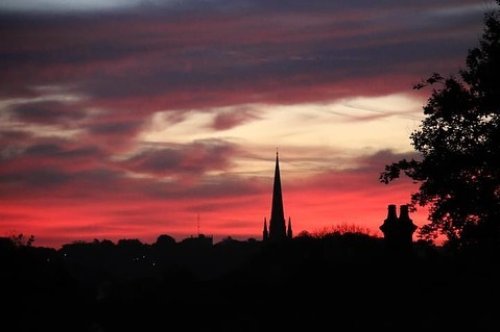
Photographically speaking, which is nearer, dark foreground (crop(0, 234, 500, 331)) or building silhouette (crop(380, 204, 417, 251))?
dark foreground (crop(0, 234, 500, 331))

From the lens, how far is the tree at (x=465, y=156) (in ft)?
138

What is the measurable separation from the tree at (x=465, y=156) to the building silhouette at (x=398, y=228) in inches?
680

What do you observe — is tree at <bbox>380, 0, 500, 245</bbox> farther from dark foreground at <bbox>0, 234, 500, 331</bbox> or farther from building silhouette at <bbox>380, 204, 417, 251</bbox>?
building silhouette at <bbox>380, 204, 417, 251</bbox>

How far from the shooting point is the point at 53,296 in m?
48.4

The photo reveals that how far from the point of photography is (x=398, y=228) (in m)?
61.9

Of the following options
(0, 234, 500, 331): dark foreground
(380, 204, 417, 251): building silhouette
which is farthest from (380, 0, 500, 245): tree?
(380, 204, 417, 251): building silhouette

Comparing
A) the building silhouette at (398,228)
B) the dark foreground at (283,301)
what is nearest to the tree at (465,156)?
the dark foreground at (283,301)

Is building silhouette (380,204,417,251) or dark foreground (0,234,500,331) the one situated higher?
building silhouette (380,204,417,251)

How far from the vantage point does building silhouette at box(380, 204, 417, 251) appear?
6160 centimetres

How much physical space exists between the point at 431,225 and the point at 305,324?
49.5 ft

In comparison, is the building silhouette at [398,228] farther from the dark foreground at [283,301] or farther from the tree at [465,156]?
the tree at [465,156]

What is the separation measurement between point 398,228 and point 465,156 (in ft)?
63.9

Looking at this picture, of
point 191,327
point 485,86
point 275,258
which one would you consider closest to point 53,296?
point 191,327

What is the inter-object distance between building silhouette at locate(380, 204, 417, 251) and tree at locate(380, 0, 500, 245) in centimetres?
1726
